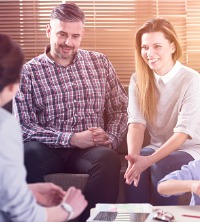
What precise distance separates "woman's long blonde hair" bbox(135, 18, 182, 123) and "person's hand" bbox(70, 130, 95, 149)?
317 mm

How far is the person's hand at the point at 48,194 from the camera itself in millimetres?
1257

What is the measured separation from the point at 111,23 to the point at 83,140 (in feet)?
4.20

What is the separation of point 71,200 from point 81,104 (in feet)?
5.14

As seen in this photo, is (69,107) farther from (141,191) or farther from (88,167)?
(141,191)

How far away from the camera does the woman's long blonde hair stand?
2.56 meters

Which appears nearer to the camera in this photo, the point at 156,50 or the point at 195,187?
the point at 195,187

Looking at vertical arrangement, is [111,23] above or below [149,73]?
above

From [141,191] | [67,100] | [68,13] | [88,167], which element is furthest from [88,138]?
[68,13]

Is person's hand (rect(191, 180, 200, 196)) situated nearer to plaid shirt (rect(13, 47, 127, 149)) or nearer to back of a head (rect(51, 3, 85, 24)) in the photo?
plaid shirt (rect(13, 47, 127, 149))

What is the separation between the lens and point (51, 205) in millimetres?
1261

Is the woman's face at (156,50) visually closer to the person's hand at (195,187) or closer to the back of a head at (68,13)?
the back of a head at (68,13)

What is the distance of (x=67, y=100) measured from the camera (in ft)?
8.99

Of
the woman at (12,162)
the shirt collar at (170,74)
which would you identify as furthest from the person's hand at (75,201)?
the shirt collar at (170,74)

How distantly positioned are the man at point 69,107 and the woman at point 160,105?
6.8 inches
